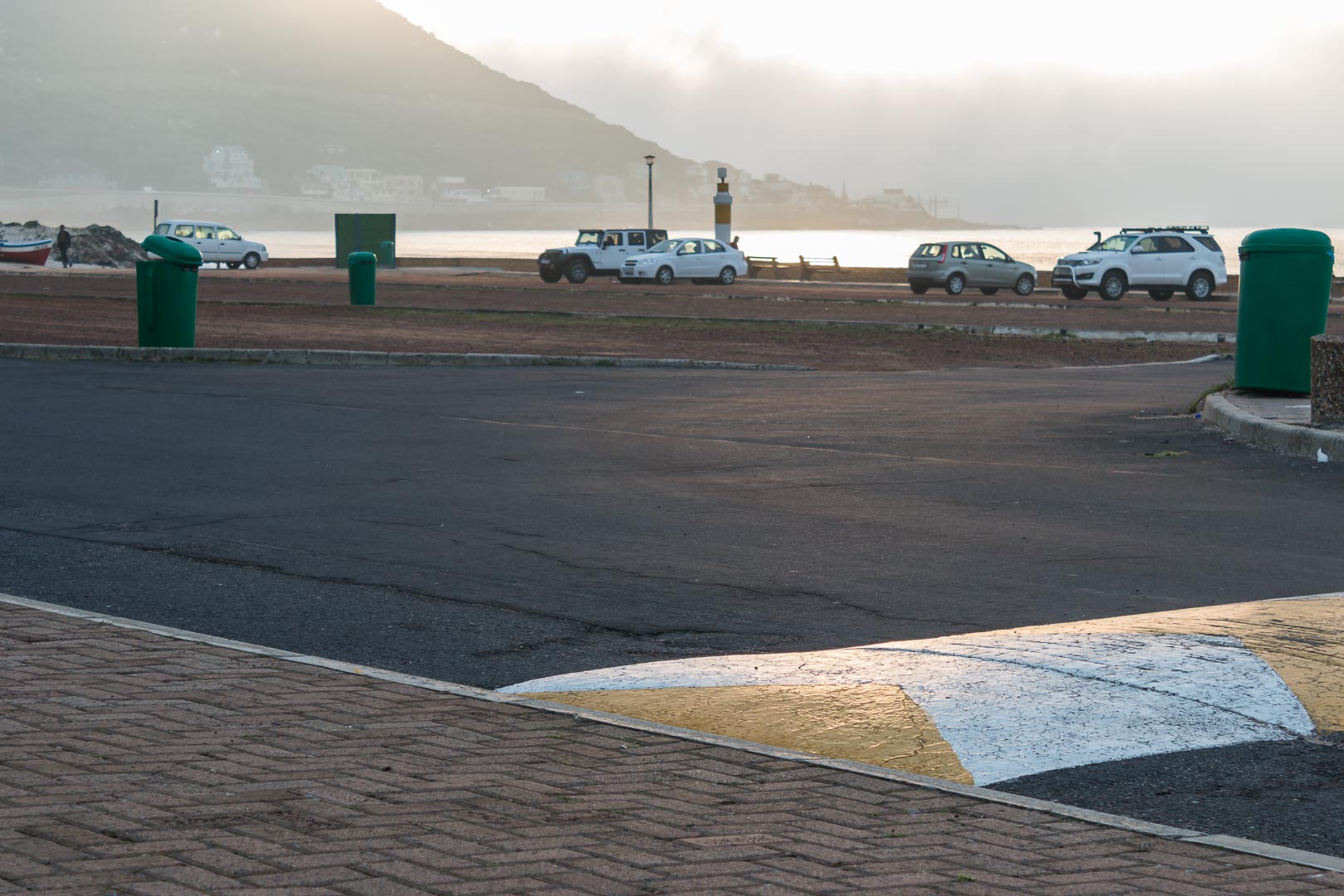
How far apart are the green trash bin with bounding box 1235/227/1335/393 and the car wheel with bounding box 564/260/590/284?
134 ft

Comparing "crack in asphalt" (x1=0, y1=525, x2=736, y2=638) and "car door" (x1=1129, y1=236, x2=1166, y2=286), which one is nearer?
"crack in asphalt" (x1=0, y1=525, x2=736, y2=638)

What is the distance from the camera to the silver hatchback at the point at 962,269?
158 feet

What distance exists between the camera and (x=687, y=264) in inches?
2093

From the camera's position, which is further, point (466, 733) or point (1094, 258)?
point (1094, 258)

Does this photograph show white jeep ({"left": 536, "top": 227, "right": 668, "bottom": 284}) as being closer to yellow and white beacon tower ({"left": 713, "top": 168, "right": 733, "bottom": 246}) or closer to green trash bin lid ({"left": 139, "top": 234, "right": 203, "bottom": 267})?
yellow and white beacon tower ({"left": 713, "top": 168, "right": 733, "bottom": 246})

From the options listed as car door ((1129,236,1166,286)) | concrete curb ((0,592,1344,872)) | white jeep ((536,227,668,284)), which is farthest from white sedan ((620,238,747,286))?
concrete curb ((0,592,1344,872))

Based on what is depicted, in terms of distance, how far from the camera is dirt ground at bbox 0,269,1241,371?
24.4 m

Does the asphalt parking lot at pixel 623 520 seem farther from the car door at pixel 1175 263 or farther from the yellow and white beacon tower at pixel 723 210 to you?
the yellow and white beacon tower at pixel 723 210

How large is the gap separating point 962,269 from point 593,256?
1278 cm

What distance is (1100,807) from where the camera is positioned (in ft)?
15.5

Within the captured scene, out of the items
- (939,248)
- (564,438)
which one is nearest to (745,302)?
(939,248)

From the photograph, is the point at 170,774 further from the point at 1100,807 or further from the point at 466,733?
the point at 1100,807

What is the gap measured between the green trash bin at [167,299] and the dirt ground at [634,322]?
1.76 meters

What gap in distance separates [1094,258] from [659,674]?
40.8 m
